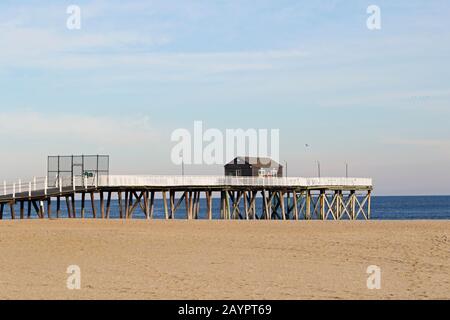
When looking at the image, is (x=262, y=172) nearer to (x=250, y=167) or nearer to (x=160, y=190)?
(x=250, y=167)

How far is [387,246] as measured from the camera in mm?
24125

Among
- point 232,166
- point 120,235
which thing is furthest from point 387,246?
point 232,166

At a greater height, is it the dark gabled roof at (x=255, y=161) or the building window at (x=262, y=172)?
the dark gabled roof at (x=255, y=161)

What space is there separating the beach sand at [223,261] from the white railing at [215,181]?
1347 centimetres

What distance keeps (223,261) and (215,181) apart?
3242cm

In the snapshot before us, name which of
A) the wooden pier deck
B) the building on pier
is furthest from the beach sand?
the building on pier

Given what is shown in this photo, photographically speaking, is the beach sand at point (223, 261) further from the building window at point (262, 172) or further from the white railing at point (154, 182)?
the building window at point (262, 172)

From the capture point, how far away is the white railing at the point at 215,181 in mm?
45406

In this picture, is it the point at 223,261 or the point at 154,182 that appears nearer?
the point at 223,261

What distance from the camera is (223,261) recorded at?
20641 millimetres

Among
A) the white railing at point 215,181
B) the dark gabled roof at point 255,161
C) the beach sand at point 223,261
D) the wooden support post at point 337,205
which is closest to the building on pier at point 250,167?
the dark gabled roof at point 255,161

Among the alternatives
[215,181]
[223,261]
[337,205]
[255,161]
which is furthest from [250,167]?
[223,261]

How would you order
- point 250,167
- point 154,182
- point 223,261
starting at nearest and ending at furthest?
point 223,261 → point 154,182 → point 250,167
